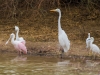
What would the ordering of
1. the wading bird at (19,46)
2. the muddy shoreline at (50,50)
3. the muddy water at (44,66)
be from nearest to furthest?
the muddy water at (44,66) → the muddy shoreline at (50,50) → the wading bird at (19,46)

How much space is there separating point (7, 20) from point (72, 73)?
8338mm

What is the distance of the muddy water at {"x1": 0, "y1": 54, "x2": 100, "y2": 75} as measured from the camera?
33.6 ft

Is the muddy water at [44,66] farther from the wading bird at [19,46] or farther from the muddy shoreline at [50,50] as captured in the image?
the muddy shoreline at [50,50]

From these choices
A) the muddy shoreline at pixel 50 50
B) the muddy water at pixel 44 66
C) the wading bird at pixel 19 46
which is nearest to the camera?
the muddy water at pixel 44 66

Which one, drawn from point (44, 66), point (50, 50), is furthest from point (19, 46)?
point (44, 66)

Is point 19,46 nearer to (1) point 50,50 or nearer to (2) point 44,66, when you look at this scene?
(1) point 50,50

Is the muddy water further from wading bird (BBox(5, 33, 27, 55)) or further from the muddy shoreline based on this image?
the muddy shoreline

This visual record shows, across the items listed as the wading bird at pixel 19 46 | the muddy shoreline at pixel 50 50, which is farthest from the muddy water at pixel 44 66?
the muddy shoreline at pixel 50 50

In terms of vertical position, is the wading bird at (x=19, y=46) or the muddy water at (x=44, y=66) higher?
the wading bird at (x=19, y=46)

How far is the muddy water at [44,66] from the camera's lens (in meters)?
10.2

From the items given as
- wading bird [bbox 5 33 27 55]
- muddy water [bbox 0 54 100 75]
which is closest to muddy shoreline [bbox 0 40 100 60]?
wading bird [bbox 5 33 27 55]

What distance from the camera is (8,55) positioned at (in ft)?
42.3

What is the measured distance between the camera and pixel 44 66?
11.1m

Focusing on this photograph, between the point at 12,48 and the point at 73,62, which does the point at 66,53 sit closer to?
the point at 73,62
